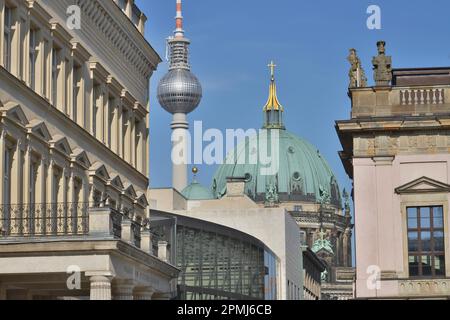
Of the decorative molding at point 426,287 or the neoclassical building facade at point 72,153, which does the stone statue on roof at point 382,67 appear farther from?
the neoclassical building facade at point 72,153

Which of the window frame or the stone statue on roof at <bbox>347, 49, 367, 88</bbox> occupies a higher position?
the stone statue on roof at <bbox>347, 49, 367, 88</bbox>

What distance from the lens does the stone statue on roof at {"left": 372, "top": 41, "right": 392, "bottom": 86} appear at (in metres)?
56.0

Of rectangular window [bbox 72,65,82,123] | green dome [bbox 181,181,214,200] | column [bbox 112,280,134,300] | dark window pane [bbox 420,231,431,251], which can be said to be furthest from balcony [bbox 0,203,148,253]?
green dome [bbox 181,181,214,200]

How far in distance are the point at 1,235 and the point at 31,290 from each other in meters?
5.33

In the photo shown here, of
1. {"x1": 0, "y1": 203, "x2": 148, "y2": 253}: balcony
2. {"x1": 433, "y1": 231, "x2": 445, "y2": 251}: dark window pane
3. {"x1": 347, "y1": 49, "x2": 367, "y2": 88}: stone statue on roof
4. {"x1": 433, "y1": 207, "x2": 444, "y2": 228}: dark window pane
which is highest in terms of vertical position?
{"x1": 347, "y1": 49, "x2": 367, "y2": 88}: stone statue on roof

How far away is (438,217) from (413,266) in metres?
2.18

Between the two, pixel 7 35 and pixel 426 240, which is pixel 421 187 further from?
pixel 7 35

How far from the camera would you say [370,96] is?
184ft

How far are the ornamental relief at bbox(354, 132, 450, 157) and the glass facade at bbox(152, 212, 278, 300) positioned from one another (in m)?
24.1

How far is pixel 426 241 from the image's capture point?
5434 cm

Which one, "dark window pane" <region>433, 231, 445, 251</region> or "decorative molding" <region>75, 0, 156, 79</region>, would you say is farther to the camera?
"dark window pane" <region>433, 231, 445, 251</region>

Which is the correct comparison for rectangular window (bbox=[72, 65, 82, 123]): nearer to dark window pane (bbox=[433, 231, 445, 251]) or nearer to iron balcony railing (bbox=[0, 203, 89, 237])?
iron balcony railing (bbox=[0, 203, 89, 237])

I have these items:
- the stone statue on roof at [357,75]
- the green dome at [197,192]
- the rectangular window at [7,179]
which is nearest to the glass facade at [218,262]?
the stone statue on roof at [357,75]

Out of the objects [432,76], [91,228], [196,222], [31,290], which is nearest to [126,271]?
[91,228]
